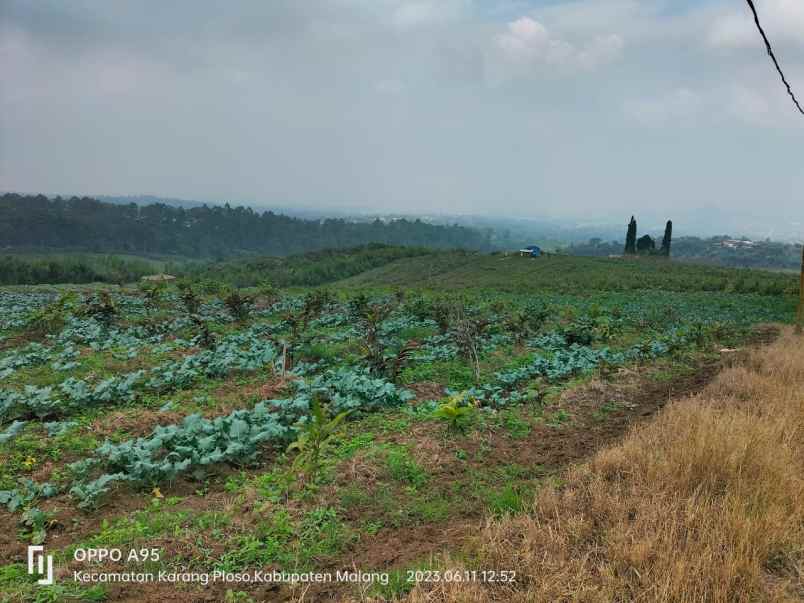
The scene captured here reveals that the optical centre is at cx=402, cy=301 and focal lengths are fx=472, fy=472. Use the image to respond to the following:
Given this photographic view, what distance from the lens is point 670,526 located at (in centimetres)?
351

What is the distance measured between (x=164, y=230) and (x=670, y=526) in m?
143

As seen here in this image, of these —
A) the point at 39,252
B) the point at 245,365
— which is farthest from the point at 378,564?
the point at 39,252

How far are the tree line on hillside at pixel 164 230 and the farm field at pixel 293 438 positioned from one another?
116 metres

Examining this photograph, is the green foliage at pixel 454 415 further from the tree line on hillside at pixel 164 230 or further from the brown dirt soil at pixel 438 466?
the tree line on hillside at pixel 164 230

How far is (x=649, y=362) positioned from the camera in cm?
1068

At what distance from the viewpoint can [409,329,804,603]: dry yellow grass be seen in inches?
117

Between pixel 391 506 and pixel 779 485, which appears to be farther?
pixel 391 506

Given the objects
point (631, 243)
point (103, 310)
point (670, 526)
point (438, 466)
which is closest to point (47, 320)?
point (103, 310)

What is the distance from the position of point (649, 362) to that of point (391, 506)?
844 cm

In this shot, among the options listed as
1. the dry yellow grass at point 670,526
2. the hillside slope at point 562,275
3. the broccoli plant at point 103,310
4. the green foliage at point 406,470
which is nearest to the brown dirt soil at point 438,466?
the green foliage at point 406,470

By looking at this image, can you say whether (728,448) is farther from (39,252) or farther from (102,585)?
(39,252)

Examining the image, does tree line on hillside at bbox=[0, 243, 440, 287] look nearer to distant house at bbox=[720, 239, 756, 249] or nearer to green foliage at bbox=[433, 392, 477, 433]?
green foliage at bbox=[433, 392, 477, 433]

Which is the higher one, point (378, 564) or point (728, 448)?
point (728, 448)

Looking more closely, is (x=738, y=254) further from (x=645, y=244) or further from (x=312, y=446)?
(x=312, y=446)
